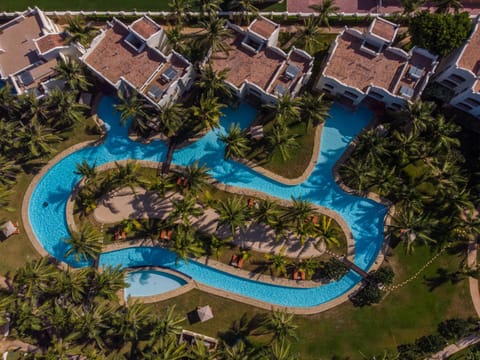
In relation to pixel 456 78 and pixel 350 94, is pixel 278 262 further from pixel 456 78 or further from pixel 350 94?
pixel 456 78

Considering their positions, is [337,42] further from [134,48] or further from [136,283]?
[136,283]

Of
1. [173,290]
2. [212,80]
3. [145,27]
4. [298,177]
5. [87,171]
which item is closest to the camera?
[212,80]

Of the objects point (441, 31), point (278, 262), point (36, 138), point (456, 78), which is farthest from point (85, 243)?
point (456, 78)

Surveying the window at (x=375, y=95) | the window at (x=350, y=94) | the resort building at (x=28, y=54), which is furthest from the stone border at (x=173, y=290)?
the window at (x=375, y=95)

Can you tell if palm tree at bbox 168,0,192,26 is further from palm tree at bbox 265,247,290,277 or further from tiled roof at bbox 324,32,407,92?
palm tree at bbox 265,247,290,277

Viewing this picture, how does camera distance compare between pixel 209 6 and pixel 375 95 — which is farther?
pixel 375 95

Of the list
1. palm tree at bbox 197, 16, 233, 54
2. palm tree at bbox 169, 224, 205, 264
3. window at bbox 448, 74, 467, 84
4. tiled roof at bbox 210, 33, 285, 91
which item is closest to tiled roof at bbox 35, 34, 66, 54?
palm tree at bbox 197, 16, 233, 54

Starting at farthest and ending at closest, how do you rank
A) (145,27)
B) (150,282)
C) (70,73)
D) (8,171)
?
(150,282)
(8,171)
(145,27)
(70,73)
